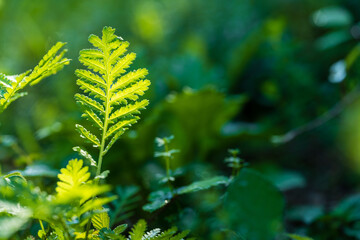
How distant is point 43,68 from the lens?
2.12 ft

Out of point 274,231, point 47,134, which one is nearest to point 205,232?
point 274,231

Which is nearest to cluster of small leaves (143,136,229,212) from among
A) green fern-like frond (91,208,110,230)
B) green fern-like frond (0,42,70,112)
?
green fern-like frond (91,208,110,230)

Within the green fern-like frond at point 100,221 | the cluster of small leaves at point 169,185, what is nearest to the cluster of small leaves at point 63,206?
the green fern-like frond at point 100,221

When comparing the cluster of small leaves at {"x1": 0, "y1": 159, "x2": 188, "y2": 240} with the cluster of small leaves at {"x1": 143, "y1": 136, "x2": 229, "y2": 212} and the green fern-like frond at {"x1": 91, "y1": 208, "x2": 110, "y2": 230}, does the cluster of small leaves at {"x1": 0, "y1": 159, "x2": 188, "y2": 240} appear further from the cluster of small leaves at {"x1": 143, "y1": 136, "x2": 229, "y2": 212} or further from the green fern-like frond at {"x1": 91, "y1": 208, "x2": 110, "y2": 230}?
the cluster of small leaves at {"x1": 143, "y1": 136, "x2": 229, "y2": 212}

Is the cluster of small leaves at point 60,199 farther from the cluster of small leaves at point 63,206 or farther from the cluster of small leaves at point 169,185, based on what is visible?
the cluster of small leaves at point 169,185

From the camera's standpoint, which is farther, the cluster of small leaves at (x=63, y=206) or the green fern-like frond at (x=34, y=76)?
the green fern-like frond at (x=34, y=76)

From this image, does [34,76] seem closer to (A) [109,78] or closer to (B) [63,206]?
(A) [109,78]

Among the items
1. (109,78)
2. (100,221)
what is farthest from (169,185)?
(109,78)

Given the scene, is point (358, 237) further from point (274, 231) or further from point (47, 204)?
point (47, 204)

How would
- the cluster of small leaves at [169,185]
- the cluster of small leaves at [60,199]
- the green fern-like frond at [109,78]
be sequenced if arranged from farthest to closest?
the cluster of small leaves at [169,185] < the green fern-like frond at [109,78] < the cluster of small leaves at [60,199]

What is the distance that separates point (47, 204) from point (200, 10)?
211 cm

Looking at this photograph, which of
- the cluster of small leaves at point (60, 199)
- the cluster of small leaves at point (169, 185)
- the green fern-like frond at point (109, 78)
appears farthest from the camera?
the cluster of small leaves at point (169, 185)

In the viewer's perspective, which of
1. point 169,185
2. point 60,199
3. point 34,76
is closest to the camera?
point 60,199

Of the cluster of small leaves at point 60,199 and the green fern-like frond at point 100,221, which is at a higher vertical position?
the green fern-like frond at point 100,221
